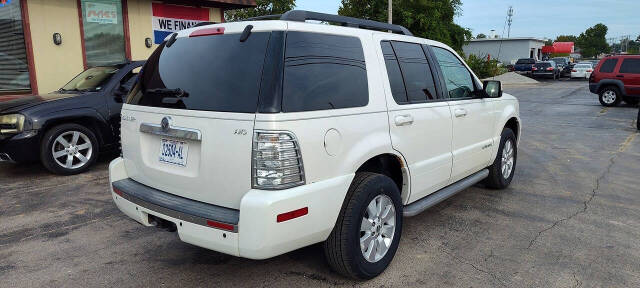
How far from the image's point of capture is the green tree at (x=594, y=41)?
349 ft

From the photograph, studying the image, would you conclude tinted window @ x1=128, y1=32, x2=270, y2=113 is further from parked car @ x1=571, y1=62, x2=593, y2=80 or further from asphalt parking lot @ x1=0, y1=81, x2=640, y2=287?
parked car @ x1=571, y1=62, x2=593, y2=80

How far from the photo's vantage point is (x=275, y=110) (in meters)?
2.69

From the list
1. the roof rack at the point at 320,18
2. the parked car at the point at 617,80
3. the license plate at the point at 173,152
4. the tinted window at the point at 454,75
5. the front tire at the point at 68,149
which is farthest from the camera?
the parked car at the point at 617,80

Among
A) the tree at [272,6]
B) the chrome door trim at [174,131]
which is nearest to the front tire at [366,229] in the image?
the chrome door trim at [174,131]

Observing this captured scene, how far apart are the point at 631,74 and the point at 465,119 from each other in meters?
14.5

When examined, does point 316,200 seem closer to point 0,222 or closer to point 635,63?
point 0,222

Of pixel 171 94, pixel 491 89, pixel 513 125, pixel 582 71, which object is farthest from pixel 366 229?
pixel 582 71

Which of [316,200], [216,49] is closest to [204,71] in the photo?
[216,49]

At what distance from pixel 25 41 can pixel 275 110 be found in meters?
9.65

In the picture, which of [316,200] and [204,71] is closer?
[316,200]

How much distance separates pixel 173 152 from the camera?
122 inches

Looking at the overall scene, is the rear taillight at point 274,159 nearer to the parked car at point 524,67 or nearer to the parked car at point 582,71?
the parked car at point 582,71

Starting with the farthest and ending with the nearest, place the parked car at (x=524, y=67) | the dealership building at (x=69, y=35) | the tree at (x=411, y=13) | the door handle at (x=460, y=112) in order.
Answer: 1. the parked car at (x=524, y=67)
2. the tree at (x=411, y=13)
3. the dealership building at (x=69, y=35)
4. the door handle at (x=460, y=112)

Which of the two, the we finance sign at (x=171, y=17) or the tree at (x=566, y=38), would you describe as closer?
the we finance sign at (x=171, y=17)
